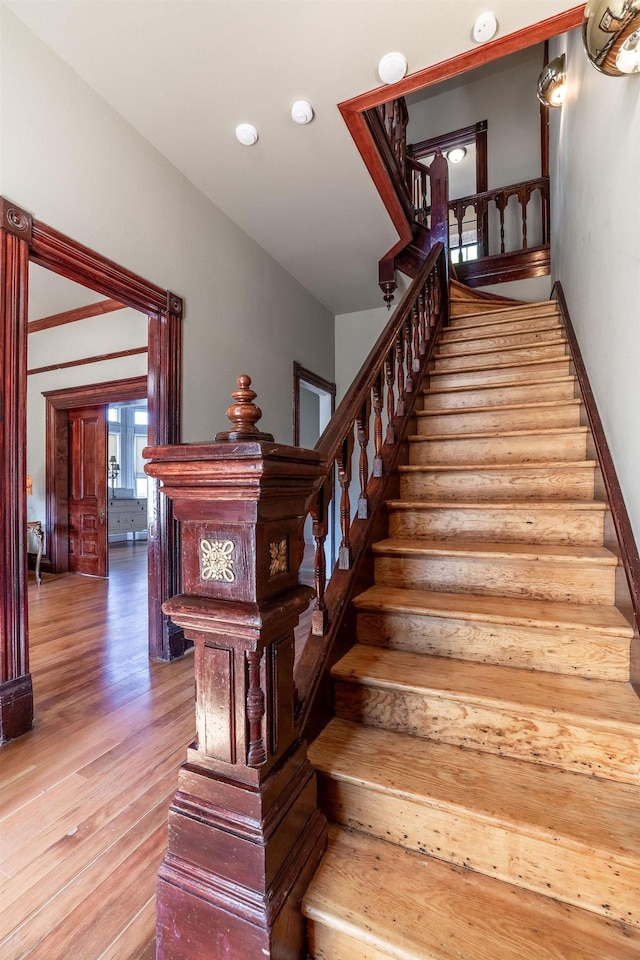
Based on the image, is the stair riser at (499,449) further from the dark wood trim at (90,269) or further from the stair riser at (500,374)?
the dark wood trim at (90,269)

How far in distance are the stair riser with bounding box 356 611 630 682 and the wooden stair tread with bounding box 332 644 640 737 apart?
1.1 inches

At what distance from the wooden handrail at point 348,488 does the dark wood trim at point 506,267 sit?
7.48 feet

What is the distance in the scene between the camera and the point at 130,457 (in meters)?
9.30

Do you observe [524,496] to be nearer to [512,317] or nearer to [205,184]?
[512,317]

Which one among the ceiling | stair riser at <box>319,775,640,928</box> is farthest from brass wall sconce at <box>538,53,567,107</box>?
stair riser at <box>319,775,640,928</box>

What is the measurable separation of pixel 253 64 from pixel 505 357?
2.05 metres

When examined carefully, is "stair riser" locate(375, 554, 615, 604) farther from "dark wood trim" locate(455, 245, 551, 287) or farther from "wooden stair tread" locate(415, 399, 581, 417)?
"dark wood trim" locate(455, 245, 551, 287)

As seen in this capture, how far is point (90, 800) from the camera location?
1534mm

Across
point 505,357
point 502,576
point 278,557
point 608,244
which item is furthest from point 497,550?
point 505,357

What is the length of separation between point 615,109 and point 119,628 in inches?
158

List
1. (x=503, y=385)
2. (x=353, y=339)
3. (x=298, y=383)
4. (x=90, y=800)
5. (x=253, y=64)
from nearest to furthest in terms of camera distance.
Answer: (x=90, y=800) → (x=253, y=64) → (x=503, y=385) → (x=298, y=383) → (x=353, y=339)

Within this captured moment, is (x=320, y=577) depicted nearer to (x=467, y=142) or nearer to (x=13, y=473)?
(x=13, y=473)

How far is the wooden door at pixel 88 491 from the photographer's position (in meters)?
5.30

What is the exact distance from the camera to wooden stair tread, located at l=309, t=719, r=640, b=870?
956 mm
